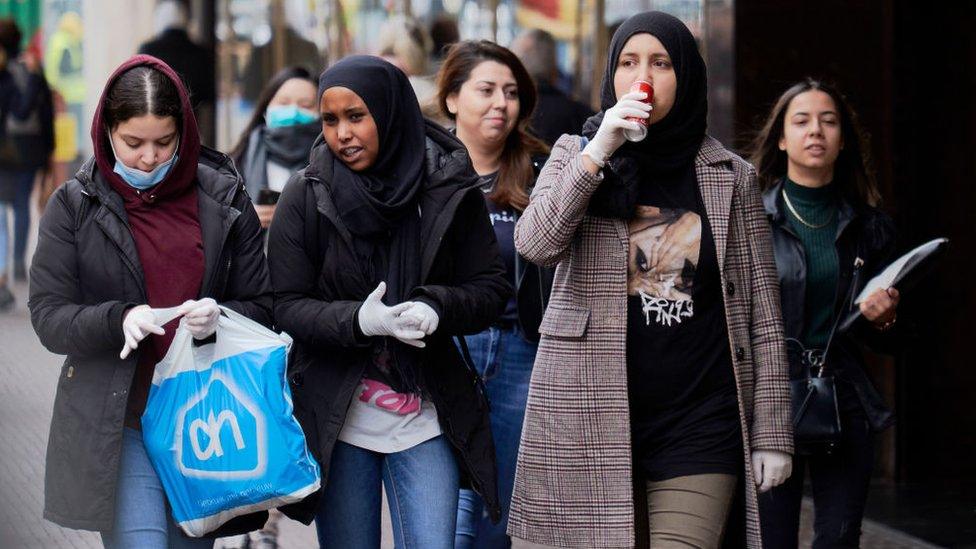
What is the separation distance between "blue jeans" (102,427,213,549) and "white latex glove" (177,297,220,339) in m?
0.31

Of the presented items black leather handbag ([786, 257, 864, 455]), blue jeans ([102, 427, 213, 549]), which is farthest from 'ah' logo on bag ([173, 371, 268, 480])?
black leather handbag ([786, 257, 864, 455])

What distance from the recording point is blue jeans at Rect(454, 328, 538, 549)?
16.4 ft

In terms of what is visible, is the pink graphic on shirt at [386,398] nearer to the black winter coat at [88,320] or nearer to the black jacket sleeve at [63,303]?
the black winter coat at [88,320]

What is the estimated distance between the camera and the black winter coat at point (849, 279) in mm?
4891

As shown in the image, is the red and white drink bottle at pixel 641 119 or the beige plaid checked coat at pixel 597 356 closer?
the red and white drink bottle at pixel 641 119

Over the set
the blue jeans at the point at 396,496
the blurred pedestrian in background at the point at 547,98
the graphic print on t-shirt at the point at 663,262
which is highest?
the blurred pedestrian in background at the point at 547,98

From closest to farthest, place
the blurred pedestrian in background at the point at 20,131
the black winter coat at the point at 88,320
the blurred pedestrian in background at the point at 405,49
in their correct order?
the black winter coat at the point at 88,320, the blurred pedestrian in background at the point at 405,49, the blurred pedestrian in background at the point at 20,131

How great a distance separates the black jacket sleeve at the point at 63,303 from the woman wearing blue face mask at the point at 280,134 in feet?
7.49

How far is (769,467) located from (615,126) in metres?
0.96

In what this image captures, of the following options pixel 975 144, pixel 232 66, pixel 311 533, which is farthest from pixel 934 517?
pixel 232 66

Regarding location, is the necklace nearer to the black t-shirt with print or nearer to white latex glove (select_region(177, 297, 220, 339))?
the black t-shirt with print

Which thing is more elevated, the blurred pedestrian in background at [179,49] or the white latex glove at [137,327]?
the blurred pedestrian in background at [179,49]

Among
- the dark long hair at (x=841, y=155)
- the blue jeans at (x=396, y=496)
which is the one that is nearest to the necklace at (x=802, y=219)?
the dark long hair at (x=841, y=155)

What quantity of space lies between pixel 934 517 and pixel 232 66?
1254cm
